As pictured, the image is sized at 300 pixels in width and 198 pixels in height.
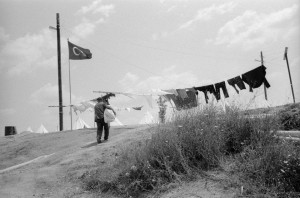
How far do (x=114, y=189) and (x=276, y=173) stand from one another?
3.07 meters

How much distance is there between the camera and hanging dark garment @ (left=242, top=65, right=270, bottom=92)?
1577 cm

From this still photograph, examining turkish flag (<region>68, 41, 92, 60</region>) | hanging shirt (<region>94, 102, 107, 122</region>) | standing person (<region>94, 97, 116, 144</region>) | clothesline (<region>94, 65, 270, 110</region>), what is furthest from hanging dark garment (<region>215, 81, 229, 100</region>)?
turkish flag (<region>68, 41, 92, 60</region>)

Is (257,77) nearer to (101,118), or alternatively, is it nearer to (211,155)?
(101,118)

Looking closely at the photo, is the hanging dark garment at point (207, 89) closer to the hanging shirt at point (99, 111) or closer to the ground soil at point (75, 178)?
the hanging shirt at point (99, 111)

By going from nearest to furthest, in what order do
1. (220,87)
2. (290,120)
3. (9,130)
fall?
(290,120) → (220,87) → (9,130)

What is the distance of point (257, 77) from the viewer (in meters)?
15.8

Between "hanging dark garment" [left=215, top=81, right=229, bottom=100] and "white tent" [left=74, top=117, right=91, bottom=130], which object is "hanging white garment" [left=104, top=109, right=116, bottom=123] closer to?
"hanging dark garment" [left=215, top=81, right=229, bottom=100]

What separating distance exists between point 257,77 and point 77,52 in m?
12.1

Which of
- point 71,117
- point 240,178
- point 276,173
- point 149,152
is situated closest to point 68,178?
point 149,152

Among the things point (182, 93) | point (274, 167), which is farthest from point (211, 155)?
point (182, 93)

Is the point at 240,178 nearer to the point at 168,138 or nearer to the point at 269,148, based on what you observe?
the point at 269,148

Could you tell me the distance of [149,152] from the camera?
7.05m

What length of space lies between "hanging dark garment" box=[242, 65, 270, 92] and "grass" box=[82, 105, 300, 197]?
8658 millimetres

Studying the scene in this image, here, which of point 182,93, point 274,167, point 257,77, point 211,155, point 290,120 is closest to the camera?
point 274,167
